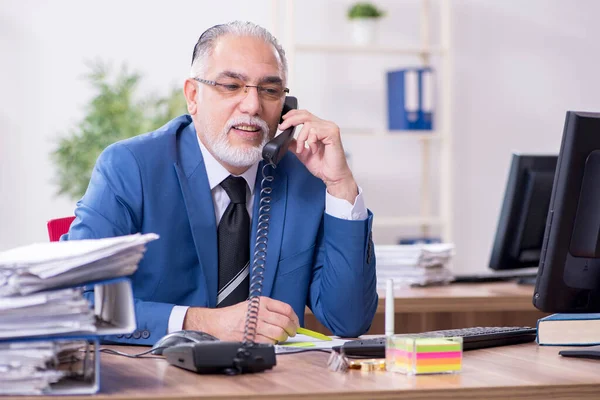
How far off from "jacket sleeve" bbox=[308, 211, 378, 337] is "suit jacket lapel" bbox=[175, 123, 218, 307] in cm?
27

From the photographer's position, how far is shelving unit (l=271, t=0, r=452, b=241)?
191 inches

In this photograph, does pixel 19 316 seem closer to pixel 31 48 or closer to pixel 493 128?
pixel 31 48

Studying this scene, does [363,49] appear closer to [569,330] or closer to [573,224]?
[569,330]

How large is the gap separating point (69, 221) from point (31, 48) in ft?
8.73

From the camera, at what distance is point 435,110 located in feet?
17.5

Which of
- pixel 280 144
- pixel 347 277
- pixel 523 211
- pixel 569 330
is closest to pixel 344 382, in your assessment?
pixel 569 330

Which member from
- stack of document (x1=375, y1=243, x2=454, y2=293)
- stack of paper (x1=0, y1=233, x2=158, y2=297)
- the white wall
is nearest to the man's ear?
stack of paper (x1=0, y1=233, x2=158, y2=297)

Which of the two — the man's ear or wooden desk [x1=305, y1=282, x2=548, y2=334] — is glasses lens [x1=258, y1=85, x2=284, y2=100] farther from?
wooden desk [x1=305, y1=282, x2=548, y2=334]

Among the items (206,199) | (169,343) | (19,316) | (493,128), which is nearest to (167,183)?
(206,199)

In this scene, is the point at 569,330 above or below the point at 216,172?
below

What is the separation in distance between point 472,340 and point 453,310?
1.18 m

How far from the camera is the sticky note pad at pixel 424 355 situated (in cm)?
140

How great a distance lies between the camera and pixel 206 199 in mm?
2121

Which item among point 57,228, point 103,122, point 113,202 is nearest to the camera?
point 113,202
